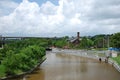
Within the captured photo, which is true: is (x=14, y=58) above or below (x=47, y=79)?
above

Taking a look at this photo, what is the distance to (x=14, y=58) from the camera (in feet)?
111

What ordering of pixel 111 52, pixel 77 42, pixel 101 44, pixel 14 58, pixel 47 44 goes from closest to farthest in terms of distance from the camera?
pixel 14 58 → pixel 111 52 → pixel 101 44 → pixel 77 42 → pixel 47 44

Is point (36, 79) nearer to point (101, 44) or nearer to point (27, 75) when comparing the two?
point (27, 75)

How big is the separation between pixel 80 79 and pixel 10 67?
829 cm

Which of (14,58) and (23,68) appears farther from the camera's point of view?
(23,68)

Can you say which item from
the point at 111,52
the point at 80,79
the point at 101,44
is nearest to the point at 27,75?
the point at 80,79

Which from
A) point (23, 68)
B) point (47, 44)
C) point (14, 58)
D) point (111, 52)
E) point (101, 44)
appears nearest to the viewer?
point (14, 58)

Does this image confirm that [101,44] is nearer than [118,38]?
No

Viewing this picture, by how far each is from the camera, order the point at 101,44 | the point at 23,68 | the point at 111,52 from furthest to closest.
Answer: the point at 101,44
the point at 111,52
the point at 23,68

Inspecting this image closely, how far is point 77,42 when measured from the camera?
118000 mm

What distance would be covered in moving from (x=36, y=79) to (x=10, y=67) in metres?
3.33

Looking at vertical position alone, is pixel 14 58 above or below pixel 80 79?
above

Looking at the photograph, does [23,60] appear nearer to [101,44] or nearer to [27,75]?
[27,75]

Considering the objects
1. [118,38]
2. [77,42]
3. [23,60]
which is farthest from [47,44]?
[23,60]
